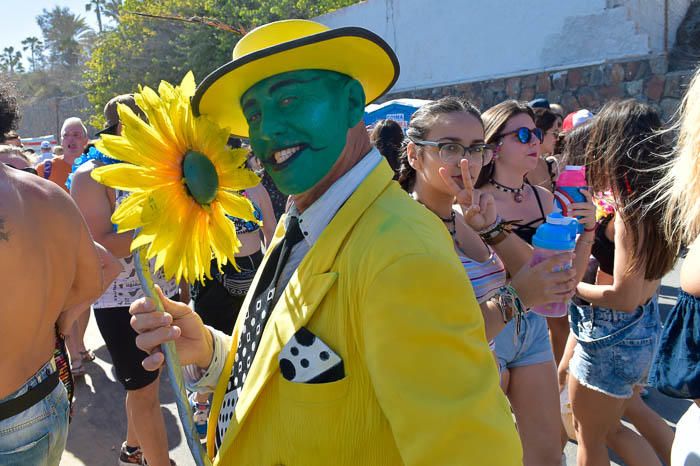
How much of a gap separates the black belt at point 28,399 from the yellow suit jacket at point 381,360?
1097 millimetres

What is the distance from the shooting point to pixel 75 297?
2377mm

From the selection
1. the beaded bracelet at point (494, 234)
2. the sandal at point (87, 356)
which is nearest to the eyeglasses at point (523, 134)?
the beaded bracelet at point (494, 234)

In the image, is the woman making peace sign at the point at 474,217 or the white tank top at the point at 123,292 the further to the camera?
the white tank top at the point at 123,292

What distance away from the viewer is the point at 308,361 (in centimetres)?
115

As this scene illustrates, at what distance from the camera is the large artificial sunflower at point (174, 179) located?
4.17 feet

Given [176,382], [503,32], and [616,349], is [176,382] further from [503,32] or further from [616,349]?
[503,32]

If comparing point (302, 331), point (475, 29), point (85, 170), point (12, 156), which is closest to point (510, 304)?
point (302, 331)

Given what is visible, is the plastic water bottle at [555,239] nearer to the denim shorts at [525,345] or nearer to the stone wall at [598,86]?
the denim shorts at [525,345]

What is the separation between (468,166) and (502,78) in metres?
12.1

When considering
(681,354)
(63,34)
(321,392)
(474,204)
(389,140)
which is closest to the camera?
(321,392)

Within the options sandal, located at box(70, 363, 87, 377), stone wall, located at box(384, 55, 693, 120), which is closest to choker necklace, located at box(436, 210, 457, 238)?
sandal, located at box(70, 363, 87, 377)

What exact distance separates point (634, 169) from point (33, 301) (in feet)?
8.61

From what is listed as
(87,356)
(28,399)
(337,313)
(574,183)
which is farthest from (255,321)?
(87,356)

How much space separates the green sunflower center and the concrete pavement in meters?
2.79
